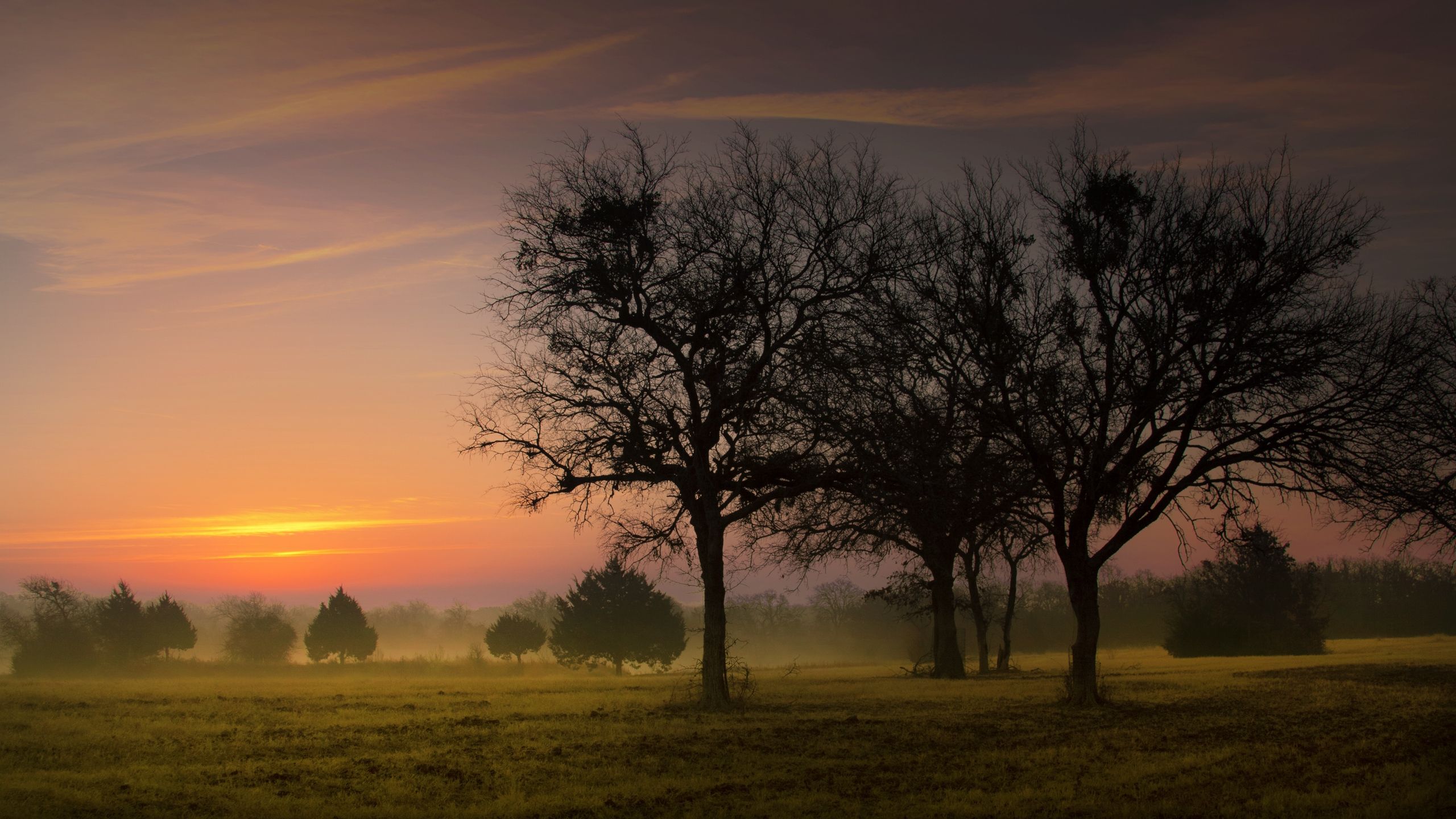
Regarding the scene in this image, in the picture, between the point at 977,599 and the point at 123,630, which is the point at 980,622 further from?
the point at 123,630

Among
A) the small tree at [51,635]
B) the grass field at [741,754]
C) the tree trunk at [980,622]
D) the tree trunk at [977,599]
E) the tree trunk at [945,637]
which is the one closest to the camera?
the grass field at [741,754]

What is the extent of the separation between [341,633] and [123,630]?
553 inches

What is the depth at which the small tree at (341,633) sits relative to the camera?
63906mm

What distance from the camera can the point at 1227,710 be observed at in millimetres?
19906

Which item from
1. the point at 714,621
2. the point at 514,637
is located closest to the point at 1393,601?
the point at 514,637

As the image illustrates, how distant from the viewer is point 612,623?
185 feet

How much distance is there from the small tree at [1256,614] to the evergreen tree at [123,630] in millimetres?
61447

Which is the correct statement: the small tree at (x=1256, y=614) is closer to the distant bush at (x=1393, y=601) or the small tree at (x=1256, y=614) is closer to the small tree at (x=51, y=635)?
the distant bush at (x=1393, y=601)

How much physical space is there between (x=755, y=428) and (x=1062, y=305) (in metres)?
7.62

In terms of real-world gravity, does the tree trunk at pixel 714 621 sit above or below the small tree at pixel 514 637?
above

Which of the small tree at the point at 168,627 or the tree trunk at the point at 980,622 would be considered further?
the small tree at the point at 168,627

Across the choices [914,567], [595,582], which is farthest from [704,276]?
[595,582]

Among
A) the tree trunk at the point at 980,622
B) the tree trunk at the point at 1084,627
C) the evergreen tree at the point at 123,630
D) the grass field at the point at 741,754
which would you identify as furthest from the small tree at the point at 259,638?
the tree trunk at the point at 1084,627

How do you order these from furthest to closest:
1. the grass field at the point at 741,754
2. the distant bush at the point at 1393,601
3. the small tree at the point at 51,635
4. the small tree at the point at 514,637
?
the distant bush at the point at 1393,601 < the small tree at the point at 514,637 < the small tree at the point at 51,635 < the grass field at the point at 741,754
